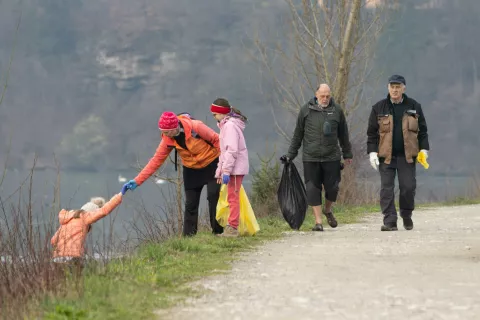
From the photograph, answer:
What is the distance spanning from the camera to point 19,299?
25.2 ft

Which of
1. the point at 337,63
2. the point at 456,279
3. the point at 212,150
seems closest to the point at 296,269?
the point at 456,279

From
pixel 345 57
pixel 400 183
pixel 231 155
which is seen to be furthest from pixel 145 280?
pixel 345 57

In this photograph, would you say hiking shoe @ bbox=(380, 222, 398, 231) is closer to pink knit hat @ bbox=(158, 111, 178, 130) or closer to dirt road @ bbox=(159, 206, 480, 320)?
dirt road @ bbox=(159, 206, 480, 320)

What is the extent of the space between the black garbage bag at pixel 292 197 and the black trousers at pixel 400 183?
1271mm

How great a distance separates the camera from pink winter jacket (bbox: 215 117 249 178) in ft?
42.0

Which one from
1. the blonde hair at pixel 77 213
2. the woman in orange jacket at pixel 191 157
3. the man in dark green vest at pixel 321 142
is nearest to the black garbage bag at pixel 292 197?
the man in dark green vest at pixel 321 142

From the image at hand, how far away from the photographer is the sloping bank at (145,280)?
23.4 feet

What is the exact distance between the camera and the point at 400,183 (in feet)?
47.9

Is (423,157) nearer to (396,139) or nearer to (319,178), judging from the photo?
(396,139)

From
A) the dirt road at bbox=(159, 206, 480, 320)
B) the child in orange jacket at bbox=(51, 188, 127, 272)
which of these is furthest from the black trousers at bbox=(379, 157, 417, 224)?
the child in orange jacket at bbox=(51, 188, 127, 272)

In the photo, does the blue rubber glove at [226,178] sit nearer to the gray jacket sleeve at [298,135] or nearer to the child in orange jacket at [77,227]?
the child in orange jacket at [77,227]

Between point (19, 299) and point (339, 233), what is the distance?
25.0 feet

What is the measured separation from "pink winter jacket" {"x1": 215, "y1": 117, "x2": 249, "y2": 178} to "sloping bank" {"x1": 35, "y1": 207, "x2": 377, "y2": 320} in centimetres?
92

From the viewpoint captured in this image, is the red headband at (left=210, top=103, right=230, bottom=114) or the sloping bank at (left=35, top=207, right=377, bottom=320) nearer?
the sloping bank at (left=35, top=207, right=377, bottom=320)
